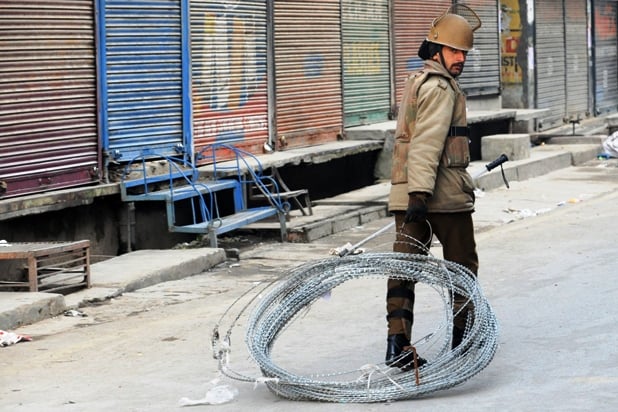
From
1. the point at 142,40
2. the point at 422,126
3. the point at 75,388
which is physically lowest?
the point at 75,388

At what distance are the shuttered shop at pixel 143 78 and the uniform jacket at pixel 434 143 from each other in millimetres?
5981

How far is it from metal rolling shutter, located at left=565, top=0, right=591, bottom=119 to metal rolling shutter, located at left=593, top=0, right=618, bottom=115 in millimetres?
781

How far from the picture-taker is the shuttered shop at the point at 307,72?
16.7 m

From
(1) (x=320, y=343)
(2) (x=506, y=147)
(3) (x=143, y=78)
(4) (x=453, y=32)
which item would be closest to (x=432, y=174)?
(4) (x=453, y=32)

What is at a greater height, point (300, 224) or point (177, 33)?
point (177, 33)

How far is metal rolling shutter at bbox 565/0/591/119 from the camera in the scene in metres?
28.3

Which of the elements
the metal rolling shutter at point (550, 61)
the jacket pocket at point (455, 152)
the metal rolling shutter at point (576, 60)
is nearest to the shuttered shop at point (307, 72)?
the metal rolling shutter at point (550, 61)

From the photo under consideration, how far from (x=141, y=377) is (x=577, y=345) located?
8.68 ft

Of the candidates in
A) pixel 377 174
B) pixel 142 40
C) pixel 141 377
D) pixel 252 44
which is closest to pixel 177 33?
pixel 142 40

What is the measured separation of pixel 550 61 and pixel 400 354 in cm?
2082

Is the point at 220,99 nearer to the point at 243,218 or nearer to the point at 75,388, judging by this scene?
the point at 243,218

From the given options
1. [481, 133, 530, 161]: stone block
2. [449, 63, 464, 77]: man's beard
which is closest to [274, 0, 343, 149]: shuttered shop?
[481, 133, 530, 161]: stone block

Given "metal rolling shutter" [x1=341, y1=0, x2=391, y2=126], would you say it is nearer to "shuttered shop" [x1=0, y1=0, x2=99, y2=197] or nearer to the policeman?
"shuttered shop" [x1=0, y1=0, x2=99, y2=197]

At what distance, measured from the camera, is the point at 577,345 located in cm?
788
